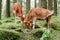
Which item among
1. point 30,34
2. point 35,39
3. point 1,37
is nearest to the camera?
point 1,37

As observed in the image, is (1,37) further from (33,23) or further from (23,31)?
(33,23)

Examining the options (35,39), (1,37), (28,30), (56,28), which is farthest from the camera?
(56,28)

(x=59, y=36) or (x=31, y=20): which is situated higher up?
(x=31, y=20)

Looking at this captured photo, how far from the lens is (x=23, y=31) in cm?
945

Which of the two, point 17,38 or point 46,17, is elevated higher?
point 46,17

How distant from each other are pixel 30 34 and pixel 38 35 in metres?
0.55

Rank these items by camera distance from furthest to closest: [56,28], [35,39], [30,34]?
[56,28]
[30,34]
[35,39]

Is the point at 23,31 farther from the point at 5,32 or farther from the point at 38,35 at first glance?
the point at 5,32

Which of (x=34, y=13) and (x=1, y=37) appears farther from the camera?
(x=34, y=13)

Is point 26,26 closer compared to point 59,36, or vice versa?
point 59,36

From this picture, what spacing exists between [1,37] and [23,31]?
201 cm

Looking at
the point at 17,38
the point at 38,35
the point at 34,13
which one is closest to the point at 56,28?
the point at 34,13

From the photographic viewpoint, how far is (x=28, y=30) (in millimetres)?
9719

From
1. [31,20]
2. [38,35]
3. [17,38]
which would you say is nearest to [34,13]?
[31,20]
